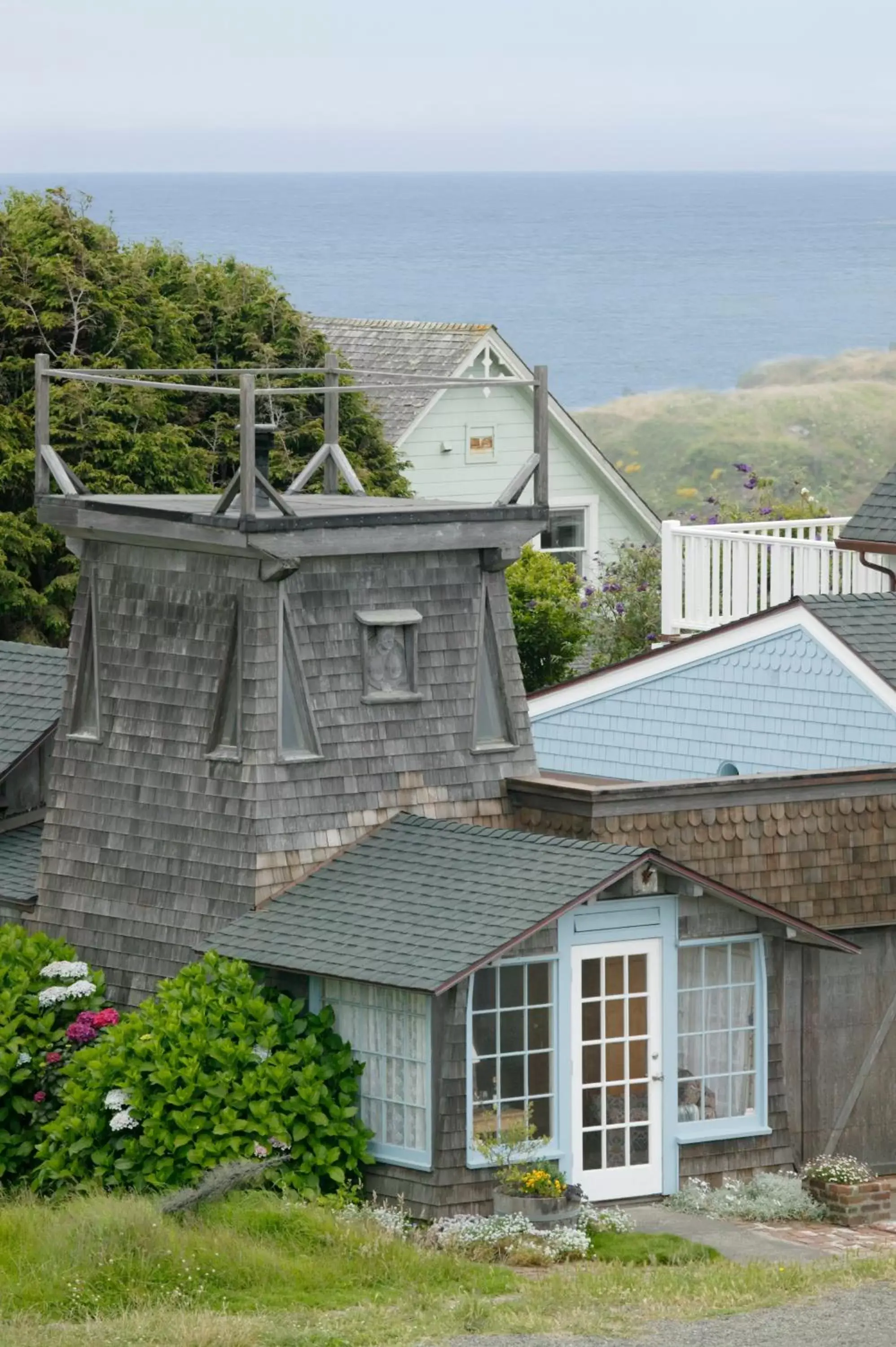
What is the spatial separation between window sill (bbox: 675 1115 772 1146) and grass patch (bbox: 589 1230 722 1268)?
4.71ft

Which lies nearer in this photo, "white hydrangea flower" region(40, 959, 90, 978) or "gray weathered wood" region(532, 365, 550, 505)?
"white hydrangea flower" region(40, 959, 90, 978)

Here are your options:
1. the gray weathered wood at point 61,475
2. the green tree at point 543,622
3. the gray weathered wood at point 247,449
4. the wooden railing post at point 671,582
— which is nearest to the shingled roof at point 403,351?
the green tree at point 543,622

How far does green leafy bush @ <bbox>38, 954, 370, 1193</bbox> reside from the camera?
65.6ft

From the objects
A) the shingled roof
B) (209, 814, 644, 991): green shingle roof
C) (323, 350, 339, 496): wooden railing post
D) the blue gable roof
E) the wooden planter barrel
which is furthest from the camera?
the shingled roof

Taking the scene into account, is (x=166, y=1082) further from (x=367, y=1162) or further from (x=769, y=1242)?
(x=769, y=1242)

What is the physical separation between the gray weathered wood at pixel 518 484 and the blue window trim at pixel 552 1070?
4070 millimetres

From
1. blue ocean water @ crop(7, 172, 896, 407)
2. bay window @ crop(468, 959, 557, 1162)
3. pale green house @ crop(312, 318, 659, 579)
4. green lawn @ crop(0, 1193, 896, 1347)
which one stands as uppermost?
blue ocean water @ crop(7, 172, 896, 407)

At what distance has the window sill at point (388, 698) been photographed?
22125 millimetres

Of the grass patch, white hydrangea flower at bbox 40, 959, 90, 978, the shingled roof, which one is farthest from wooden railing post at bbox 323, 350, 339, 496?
the shingled roof

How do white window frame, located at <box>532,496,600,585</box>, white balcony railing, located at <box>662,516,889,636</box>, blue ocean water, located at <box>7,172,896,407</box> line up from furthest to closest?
blue ocean water, located at <box>7,172,896,407</box> < white window frame, located at <box>532,496,600,585</box> < white balcony railing, located at <box>662,516,889,636</box>

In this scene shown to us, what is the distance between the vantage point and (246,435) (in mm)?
21625

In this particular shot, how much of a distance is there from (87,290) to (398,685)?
14485 mm

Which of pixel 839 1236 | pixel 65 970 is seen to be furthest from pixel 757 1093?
pixel 65 970

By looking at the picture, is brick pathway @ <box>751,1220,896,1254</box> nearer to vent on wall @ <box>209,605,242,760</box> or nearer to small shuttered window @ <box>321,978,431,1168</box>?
small shuttered window @ <box>321,978,431,1168</box>
